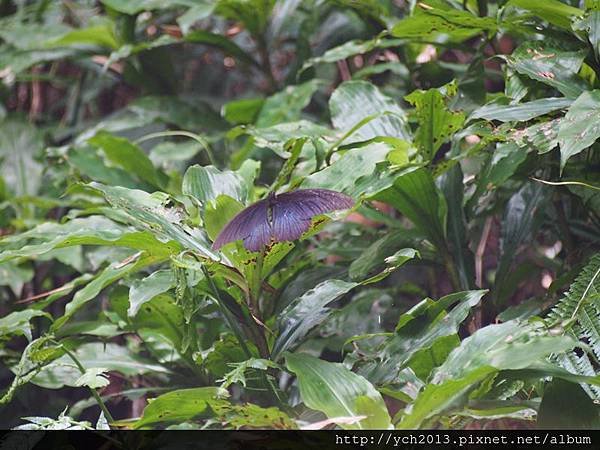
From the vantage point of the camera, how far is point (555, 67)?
1.19 m

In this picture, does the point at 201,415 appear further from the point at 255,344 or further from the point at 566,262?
the point at 566,262

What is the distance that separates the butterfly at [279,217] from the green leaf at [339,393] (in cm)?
17

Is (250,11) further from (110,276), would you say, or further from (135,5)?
(110,276)

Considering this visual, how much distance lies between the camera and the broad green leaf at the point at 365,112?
140 centimetres

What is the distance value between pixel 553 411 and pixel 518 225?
1.62ft

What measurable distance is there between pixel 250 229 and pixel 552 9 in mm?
602

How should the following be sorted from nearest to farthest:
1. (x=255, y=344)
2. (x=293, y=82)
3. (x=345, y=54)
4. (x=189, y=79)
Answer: (x=255, y=344)
(x=345, y=54)
(x=293, y=82)
(x=189, y=79)

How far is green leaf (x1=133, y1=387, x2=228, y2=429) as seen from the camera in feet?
3.22

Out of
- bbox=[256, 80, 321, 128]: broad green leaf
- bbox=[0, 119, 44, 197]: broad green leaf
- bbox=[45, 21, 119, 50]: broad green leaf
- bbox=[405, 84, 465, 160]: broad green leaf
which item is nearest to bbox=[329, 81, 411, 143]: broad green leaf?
bbox=[405, 84, 465, 160]: broad green leaf

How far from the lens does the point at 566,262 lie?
1356mm

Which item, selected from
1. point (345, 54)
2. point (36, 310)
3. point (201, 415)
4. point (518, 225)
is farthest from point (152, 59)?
point (201, 415)

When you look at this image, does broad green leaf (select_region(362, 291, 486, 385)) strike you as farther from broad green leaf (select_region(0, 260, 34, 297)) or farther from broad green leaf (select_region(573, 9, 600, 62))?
broad green leaf (select_region(0, 260, 34, 297))

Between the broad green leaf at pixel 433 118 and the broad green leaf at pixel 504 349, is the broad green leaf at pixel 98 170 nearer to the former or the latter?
the broad green leaf at pixel 433 118

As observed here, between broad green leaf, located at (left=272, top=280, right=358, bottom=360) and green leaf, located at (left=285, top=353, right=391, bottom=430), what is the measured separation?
9 cm
